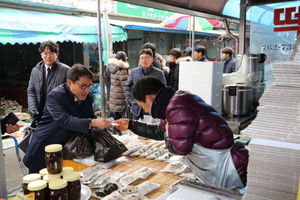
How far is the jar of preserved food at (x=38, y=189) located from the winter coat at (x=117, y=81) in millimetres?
4269

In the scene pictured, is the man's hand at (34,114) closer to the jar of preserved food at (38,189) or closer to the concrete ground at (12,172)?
the concrete ground at (12,172)

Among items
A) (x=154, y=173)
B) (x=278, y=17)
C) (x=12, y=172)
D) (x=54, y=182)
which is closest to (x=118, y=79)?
(x=12, y=172)

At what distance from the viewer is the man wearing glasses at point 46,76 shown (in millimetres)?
4062

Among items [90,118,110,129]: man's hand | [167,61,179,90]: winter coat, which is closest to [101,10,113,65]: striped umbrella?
[167,61,179,90]: winter coat

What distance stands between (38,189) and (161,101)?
1094 millimetres

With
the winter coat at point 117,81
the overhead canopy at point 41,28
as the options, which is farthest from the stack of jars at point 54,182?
the overhead canopy at point 41,28

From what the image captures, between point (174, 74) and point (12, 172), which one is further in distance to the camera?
point (174, 74)

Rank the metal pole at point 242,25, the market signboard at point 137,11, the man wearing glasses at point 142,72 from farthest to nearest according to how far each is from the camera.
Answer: the market signboard at point 137,11 < the metal pole at point 242,25 < the man wearing glasses at point 142,72

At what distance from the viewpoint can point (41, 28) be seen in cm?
608

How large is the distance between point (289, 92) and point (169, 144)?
1.01 meters

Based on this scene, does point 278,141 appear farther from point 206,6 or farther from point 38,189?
point 206,6

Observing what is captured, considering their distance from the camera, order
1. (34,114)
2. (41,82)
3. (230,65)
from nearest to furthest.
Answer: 1. (34,114)
2. (41,82)
3. (230,65)

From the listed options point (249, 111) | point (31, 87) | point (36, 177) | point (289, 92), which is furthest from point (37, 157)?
point (249, 111)

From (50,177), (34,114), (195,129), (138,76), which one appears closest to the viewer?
(50,177)
